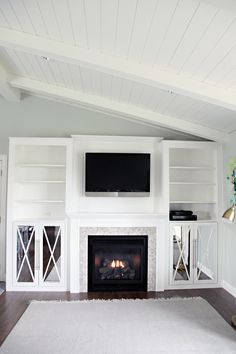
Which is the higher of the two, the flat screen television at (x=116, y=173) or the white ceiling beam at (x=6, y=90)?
the white ceiling beam at (x=6, y=90)

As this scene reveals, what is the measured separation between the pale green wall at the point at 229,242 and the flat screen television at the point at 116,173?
1.21 m

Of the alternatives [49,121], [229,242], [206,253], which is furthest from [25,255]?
[229,242]

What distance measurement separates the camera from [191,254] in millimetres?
4508

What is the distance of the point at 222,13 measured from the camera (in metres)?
1.92

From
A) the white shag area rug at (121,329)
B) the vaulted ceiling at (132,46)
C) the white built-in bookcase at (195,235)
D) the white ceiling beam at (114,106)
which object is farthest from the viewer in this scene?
the white built-in bookcase at (195,235)

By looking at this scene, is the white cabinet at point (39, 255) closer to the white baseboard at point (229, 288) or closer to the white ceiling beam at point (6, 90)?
the white ceiling beam at point (6, 90)

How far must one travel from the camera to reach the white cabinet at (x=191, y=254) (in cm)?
449

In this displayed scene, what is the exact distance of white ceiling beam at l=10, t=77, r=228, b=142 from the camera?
4.01 m

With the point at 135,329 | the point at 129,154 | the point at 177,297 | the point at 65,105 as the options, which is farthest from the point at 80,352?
the point at 65,105

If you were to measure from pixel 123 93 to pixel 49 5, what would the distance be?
5.61 feet

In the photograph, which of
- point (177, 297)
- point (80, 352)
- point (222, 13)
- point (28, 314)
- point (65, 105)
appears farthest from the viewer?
point (65, 105)

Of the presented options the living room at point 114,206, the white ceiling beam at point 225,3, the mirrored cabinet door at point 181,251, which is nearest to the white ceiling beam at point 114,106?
the living room at point 114,206

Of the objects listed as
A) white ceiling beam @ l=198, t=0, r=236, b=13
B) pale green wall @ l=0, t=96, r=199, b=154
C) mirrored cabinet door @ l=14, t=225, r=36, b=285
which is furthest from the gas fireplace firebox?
white ceiling beam @ l=198, t=0, r=236, b=13

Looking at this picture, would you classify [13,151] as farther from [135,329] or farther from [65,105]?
[135,329]
